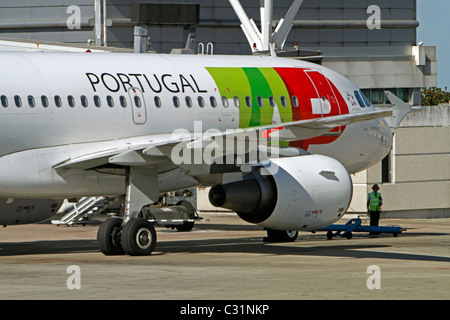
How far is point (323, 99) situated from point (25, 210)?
8.90 metres

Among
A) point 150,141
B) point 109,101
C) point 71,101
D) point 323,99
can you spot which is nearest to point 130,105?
point 109,101

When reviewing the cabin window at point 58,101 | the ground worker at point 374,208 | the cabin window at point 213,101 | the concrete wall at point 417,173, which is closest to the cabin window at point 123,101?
the cabin window at point 58,101

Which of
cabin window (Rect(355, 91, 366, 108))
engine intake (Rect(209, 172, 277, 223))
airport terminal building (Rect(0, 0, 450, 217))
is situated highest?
airport terminal building (Rect(0, 0, 450, 217))

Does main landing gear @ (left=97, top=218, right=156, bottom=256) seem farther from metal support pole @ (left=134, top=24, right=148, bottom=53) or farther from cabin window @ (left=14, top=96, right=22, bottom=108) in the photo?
metal support pole @ (left=134, top=24, right=148, bottom=53)

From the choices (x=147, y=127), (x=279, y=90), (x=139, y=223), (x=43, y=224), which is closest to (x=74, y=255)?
(x=139, y=223)

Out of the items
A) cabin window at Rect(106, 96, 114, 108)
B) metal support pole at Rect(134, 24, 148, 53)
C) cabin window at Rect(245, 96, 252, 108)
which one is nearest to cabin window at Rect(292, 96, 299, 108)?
cabin window at Rect(245, 96, 252, 108)

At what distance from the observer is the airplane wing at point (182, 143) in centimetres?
2072

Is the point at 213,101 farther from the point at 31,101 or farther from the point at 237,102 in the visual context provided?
the point at 31,101

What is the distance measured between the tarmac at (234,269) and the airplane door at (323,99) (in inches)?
150

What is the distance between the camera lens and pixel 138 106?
2350 centimetres

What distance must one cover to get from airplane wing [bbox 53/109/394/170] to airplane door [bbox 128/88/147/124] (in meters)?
0.60

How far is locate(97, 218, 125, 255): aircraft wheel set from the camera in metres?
22.7
